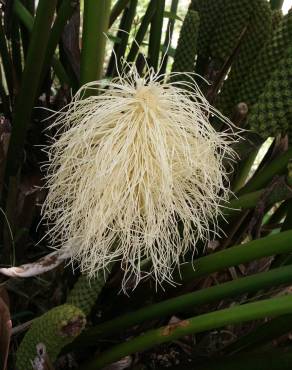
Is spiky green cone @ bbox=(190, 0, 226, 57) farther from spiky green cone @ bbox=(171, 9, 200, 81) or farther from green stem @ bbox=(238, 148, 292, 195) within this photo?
green stem @ bbox=(238, 148, 292, 195)

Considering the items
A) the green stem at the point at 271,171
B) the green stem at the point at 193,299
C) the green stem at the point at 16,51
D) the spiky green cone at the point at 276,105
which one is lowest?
the green stem at the point at 193,299

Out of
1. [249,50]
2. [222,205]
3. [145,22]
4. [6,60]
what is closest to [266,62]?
[249,50]

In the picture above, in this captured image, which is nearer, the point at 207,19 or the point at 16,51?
the point at 207,19

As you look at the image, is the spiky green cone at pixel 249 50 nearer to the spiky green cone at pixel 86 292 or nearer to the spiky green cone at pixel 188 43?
the spiky green cone at pixel 188 43

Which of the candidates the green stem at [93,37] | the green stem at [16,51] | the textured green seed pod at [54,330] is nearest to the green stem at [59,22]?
the green stem at [93,37]

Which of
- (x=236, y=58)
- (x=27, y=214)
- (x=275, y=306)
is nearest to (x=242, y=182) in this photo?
(x=236, y=58)

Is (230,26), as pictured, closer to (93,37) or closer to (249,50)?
(249,50)

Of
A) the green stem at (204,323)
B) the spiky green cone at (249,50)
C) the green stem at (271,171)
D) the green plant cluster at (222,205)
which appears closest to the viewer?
the green stem at (204,323)
